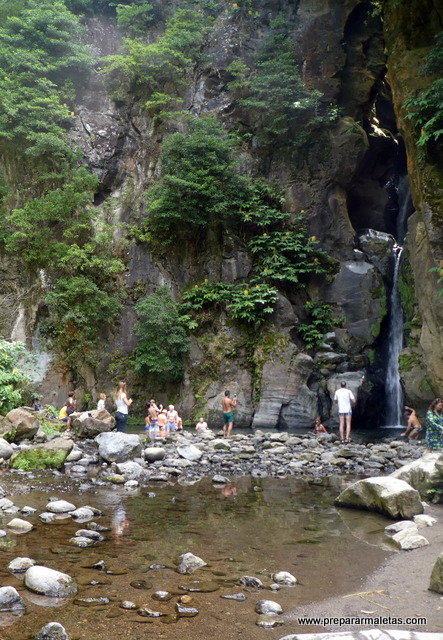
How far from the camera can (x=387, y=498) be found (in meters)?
6.46

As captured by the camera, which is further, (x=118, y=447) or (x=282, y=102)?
(x=282, y=102)

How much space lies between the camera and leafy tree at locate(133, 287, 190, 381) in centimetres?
2072

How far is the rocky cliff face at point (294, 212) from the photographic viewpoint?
20500 mm

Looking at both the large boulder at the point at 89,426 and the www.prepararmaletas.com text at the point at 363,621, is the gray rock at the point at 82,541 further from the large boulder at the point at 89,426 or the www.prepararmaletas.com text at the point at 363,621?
the large boulder at the point at 89,426

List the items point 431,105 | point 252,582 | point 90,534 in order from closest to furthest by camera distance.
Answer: point 252,582 → point 90,534 → point 431,105

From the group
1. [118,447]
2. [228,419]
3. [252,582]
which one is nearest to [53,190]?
[228,419]

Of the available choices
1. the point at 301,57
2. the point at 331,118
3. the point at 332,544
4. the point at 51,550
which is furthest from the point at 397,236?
the point at 51,550

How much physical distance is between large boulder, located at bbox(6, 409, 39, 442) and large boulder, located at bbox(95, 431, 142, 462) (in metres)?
1.76

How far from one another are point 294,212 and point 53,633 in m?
22.0

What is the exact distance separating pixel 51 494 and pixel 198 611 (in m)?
4.46

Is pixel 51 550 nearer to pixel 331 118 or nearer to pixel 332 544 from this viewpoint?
pixel 332 544

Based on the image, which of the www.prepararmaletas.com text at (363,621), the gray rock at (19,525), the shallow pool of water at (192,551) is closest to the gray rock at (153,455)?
the shallow pool of water at (192,551)

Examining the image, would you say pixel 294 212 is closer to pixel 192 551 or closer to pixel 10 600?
pixel 192 551

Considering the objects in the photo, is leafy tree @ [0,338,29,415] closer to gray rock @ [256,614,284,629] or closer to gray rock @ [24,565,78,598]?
gray rock @ [24,565,78,598]
